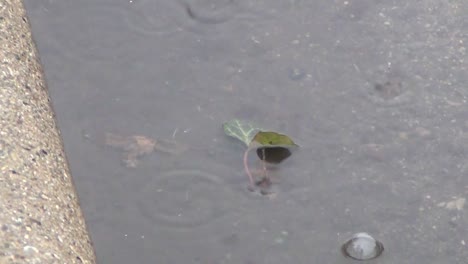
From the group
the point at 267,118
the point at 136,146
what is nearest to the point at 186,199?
the point at 136,146

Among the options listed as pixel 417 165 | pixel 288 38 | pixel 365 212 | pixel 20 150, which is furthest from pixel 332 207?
pixel 20 150

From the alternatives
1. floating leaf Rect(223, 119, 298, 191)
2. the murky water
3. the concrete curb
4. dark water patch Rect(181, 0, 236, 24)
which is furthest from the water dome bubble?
dark water patch Rect(181, 0, 236, 24)

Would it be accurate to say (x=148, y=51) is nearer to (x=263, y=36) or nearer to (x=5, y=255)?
(x=263, y=36)

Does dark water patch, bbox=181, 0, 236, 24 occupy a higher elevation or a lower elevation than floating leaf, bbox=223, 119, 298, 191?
higher

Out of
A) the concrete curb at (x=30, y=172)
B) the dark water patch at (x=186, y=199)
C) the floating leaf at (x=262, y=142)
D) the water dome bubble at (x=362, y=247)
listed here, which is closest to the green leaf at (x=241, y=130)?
the floating leaf at (x=262, y=142)

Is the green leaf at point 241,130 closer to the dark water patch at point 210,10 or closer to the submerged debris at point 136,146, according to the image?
the submerged debris at point 136,146

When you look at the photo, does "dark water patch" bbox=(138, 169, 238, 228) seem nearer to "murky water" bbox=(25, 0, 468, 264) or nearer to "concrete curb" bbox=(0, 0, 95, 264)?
"murky water" bbox=(25, 0, 468, 264)

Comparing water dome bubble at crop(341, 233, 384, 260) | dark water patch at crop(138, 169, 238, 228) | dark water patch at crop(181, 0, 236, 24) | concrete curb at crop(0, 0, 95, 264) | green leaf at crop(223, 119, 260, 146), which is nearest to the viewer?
concrete curb at crop(0, 0, 95, 264)
